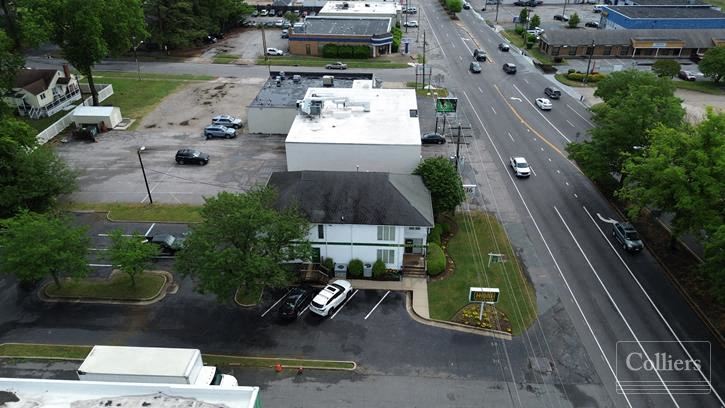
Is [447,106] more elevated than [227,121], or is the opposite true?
[447,106]

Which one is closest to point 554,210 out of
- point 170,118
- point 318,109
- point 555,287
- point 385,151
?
point 555,287

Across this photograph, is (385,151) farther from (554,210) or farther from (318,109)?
(554,210)

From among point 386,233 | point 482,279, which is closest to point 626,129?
point 482,279

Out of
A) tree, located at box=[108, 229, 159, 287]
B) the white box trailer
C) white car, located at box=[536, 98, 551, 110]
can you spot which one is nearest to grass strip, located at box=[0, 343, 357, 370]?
the white box trailer

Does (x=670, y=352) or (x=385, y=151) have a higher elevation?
(x=385, y=151)

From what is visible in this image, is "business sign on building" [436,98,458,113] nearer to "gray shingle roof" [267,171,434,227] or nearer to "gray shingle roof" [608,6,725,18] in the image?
"gray shingle roof" [267,171,434,227]

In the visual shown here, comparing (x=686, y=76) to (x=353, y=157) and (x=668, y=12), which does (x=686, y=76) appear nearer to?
(x=668, y=12)

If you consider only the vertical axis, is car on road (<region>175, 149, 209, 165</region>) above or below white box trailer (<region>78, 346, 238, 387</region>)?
below
